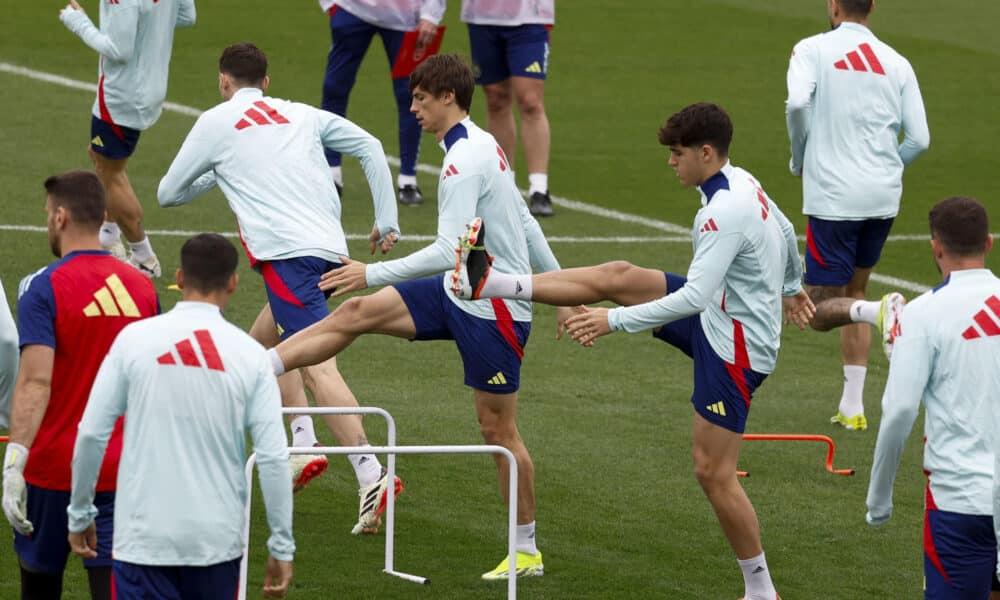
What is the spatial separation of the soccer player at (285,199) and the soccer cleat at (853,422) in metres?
3.31

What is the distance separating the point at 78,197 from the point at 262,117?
2.99 meters

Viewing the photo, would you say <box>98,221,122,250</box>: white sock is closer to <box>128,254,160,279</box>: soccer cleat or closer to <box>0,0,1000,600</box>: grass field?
<box>128,254,160,279</box>: soccer cleat

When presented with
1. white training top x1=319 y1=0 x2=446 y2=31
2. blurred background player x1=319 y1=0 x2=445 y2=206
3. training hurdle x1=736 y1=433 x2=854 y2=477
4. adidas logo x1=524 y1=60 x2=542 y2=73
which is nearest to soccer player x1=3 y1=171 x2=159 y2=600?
training hurdle x1=736 y1=433 x2=854 y2=477

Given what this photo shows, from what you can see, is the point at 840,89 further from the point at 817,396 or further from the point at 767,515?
the point at 767,515

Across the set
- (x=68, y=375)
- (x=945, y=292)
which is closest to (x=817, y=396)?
(x=945, y=292)

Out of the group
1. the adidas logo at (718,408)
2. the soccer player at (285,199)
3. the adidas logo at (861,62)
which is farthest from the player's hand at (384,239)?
the adidas logo at (861,62)

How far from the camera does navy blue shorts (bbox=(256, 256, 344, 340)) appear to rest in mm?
8883

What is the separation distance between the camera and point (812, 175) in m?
10.9

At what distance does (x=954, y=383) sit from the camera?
616cm

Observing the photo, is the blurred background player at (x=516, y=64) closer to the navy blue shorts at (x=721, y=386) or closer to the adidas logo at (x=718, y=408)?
the navy blue shorts at (x=721, y=386)

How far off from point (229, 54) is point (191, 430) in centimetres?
409

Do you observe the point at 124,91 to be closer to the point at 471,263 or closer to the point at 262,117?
the point at 262,117

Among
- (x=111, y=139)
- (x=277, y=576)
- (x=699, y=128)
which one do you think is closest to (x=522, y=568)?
(x=699, y=128)

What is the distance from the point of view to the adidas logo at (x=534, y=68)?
14.6m
